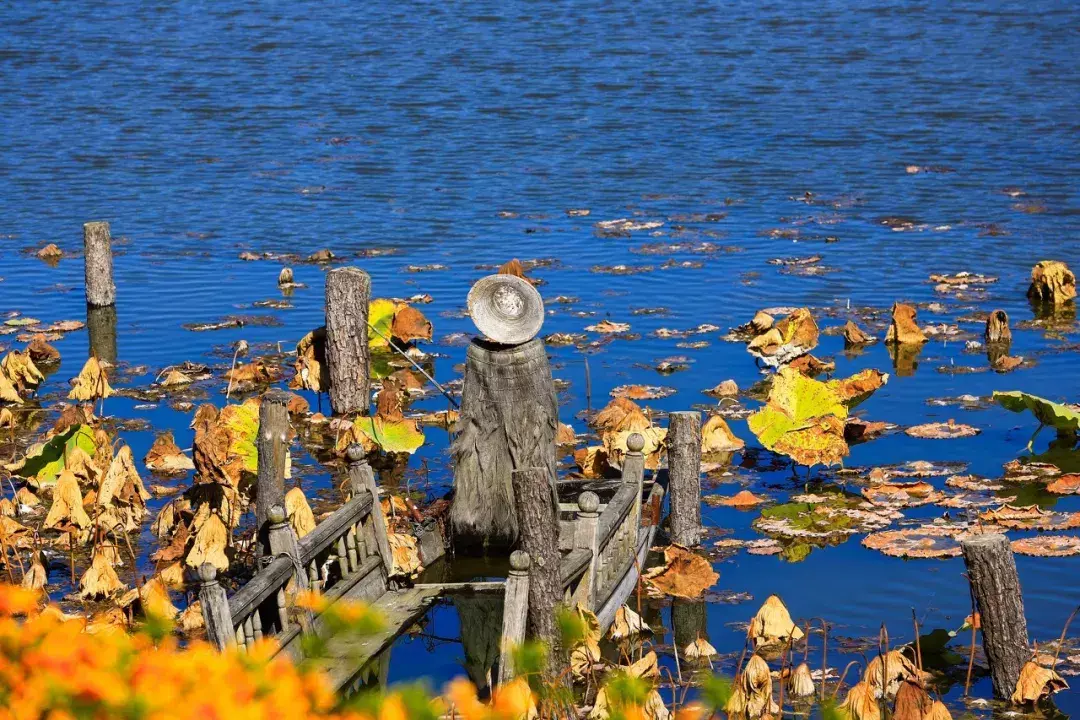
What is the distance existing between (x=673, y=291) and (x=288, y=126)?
1476 centimetres

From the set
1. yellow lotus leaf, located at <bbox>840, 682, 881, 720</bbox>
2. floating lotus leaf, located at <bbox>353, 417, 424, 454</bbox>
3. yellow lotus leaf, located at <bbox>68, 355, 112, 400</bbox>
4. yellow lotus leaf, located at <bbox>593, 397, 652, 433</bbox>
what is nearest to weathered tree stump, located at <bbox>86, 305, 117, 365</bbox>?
yellow lotus leaf, located at <bbox>68, 355, 112, 400</bbox>

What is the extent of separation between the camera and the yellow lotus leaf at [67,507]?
37.8 feet

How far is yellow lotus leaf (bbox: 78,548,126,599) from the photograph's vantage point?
10.6 meters

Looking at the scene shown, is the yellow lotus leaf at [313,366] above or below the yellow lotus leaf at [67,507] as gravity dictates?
above

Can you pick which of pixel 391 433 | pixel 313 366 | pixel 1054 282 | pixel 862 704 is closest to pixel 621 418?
pixel 391 433

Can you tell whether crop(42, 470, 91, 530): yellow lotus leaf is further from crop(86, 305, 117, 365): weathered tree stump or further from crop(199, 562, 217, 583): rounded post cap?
crop(86, 305, 117, 365): weathered tree stump

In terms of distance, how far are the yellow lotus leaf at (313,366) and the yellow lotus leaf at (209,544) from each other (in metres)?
4.79

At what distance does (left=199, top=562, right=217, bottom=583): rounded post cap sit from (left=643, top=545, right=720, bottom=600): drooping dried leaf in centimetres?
419

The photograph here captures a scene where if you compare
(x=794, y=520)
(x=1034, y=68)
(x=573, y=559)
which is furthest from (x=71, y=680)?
(x=1034, y=68)

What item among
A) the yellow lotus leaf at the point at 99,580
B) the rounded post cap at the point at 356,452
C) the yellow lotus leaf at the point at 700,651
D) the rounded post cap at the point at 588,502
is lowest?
the yellow lotus leaf at the point at 700,651

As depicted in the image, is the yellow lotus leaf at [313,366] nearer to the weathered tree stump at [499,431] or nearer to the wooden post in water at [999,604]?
the weathered tree stump at [499,431]

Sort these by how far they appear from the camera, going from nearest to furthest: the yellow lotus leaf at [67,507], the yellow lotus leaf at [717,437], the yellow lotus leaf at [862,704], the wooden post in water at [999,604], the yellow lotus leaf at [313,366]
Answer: the yellow lotus leaf at [862,704]
the wooden post in water at [999,604]
the yellow lotus leaf at [67,507]
the yellow lotus leaf at [717,437]
the yellow lotus leaf at [313,366]

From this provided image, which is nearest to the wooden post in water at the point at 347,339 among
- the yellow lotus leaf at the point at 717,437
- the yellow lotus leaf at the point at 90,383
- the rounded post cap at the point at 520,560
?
the yellow lotus leaf at the point at 90,383

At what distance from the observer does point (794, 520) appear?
485 inches
